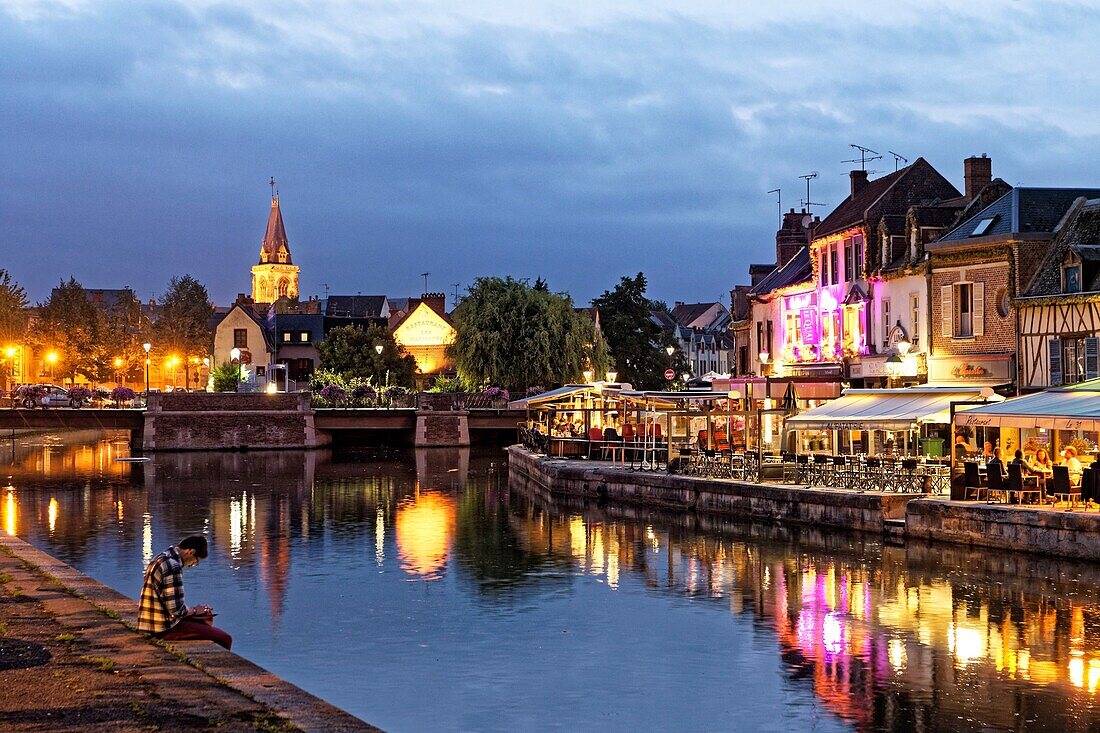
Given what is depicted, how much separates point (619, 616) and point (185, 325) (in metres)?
119

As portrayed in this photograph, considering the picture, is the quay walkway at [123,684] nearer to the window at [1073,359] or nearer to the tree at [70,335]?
the window at [1073,359]

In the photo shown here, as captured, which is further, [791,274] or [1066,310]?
[791,274]

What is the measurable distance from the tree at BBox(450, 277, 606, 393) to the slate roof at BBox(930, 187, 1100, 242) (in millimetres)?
37301

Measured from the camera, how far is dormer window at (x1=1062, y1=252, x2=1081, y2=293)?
3909 centimetres

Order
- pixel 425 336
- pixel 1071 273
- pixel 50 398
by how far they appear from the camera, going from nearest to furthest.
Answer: pixel 1071 273, pixel 50 398, pixel 425 336

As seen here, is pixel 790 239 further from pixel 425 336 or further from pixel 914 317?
pixel 425 336

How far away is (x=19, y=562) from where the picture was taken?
2394 cm

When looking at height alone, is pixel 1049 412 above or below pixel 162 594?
above

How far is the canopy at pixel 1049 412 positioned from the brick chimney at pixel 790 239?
3416 centimetres

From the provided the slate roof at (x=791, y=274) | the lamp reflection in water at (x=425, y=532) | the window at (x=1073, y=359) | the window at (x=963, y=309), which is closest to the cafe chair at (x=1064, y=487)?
the window at (x=1073, y=359)

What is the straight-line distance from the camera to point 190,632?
16438 mm

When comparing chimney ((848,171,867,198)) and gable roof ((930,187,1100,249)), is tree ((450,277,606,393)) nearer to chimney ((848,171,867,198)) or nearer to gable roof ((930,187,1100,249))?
chimney ((848,171,867,198))

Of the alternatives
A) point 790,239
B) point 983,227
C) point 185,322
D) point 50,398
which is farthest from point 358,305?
point 983,227

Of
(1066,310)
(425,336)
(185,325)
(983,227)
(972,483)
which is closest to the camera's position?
(972,483)
